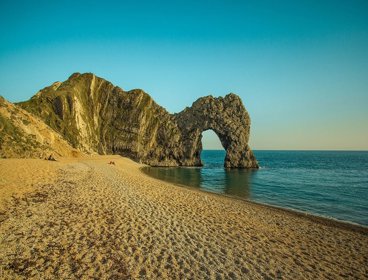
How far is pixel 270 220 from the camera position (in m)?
16.6

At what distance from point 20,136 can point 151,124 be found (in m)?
52.3

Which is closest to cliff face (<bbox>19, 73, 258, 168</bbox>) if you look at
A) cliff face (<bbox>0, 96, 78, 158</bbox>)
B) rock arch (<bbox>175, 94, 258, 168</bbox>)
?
rock arch (<bbox>175, 94, 258, 168</bbox>)

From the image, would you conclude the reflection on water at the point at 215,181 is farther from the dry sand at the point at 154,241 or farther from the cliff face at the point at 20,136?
the cliff face at the point at 20,136

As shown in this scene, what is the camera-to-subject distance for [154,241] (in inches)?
410

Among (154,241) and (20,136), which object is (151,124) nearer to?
(20,136)

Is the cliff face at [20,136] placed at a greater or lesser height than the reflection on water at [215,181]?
greater

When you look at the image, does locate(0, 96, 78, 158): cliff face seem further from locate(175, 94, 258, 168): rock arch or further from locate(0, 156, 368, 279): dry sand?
locate(175, 94, 258, 168): rock arch

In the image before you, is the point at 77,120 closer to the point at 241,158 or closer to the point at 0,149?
the point at 0,149

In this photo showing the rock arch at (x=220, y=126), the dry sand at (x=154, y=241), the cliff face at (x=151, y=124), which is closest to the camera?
the dry sand at (x=154, y=241)

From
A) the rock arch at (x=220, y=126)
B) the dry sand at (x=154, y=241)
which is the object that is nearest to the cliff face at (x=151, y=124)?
the rock arch at (x=220, y=126)

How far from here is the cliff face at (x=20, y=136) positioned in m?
31.4

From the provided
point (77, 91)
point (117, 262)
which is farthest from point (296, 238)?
point (77, 91)

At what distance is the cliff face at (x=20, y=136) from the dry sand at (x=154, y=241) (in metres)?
16.7

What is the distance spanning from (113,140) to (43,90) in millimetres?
27695
